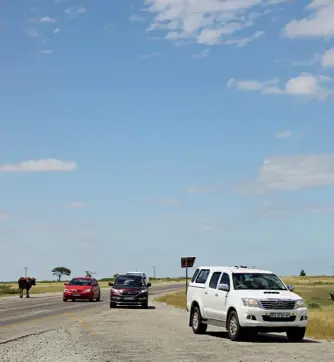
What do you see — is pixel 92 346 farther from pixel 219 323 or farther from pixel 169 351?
pixel 219 323

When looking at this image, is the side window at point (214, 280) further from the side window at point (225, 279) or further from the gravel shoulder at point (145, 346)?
the gravel shoulder at point (145, 346)

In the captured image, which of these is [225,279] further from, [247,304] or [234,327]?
[247,304]

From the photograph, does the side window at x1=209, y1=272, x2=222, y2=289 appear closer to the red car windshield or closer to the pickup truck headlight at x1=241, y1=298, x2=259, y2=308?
the pickup truck headlight at x1=241, y1=298, x2=259, y2=308

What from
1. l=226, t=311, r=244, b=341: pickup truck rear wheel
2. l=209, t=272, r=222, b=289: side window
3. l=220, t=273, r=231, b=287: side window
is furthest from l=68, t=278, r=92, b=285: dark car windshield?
l=226, t=311, r=244, b=341: pickup truck rear wheel

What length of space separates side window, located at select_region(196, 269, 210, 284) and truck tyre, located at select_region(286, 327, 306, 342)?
11.9ft

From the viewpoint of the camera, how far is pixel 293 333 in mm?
21672

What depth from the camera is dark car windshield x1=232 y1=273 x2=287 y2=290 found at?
73.9ft

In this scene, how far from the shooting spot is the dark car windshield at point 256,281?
73.9 feet

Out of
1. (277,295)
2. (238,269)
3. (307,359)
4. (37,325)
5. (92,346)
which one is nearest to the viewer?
(307,359)

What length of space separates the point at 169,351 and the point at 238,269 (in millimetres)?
5482

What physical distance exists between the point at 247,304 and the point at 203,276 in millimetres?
3776

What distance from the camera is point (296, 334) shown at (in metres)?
21.6

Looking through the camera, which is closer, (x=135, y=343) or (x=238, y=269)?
(x=135, y=343)

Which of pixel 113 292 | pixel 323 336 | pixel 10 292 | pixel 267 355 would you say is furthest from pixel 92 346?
pixel 10 292
